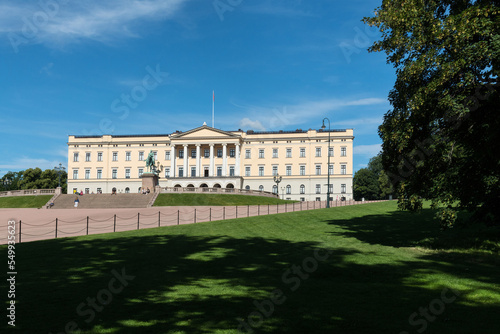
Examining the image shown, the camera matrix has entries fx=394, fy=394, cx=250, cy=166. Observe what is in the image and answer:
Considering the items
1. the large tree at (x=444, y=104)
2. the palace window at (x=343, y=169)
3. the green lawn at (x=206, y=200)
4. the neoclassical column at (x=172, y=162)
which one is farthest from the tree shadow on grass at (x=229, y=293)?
the neoclassical column at (x=172, y=162)

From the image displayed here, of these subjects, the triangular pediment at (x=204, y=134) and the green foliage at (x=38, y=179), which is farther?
the green foliage at (x=38, y=179)

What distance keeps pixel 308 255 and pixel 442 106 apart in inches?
284

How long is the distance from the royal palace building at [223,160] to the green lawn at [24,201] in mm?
27534

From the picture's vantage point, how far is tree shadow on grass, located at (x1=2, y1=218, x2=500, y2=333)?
6641mm

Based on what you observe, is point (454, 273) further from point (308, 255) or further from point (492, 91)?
point (492, 91)

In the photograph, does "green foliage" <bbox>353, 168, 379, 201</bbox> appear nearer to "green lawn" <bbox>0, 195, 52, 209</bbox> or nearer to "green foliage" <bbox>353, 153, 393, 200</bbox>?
"green foliage" <bbox>353, 153, 393, 200</bbox>

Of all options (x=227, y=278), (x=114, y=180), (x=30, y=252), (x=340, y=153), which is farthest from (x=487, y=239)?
(x=114, y=180)

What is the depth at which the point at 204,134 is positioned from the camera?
93.6 m

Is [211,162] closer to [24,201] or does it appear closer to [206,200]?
[206,200]

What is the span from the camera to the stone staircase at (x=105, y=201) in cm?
5747

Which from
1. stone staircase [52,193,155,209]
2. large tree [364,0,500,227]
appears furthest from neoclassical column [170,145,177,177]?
large tree [364,0,500,227]

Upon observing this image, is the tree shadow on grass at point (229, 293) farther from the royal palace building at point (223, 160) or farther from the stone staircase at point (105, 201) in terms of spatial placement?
the royal palace building at point (223, 160)

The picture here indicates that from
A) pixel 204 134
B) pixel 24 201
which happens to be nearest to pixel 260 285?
pixel 24 201

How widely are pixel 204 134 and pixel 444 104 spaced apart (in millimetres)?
81827
